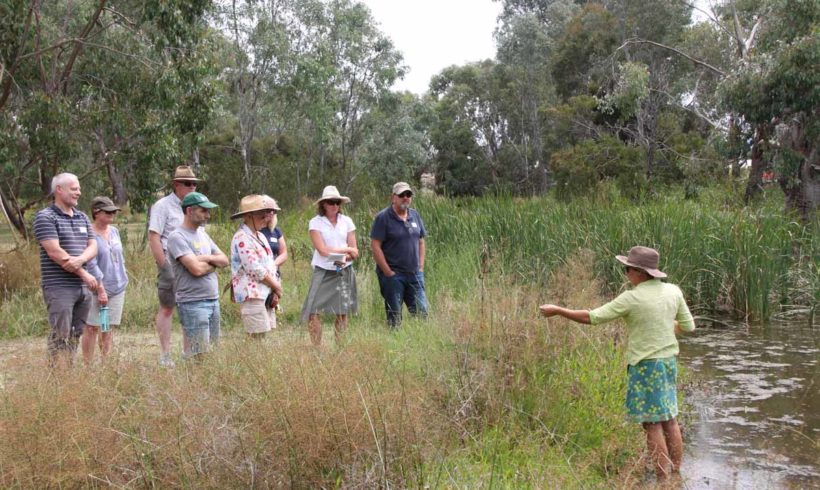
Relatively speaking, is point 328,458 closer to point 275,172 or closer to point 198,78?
point 198,78

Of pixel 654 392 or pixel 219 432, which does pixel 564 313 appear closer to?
pixel 654 392

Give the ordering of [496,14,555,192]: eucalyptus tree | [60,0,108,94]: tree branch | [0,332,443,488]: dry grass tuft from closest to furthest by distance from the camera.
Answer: [0,332,443,488]: dry grass tuft < [60,0,108,94]: tree branch < [496,14,555,192]: eucalyptus tree

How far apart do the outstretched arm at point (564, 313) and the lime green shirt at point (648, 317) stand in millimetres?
41

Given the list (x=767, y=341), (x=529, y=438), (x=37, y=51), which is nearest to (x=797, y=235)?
(x=767, y=341)

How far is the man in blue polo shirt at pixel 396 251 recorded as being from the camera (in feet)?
23.8

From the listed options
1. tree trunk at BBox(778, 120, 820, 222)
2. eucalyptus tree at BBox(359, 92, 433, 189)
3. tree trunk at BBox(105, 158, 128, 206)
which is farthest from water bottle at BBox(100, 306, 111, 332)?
eucalyptus tree at BBox(359, 92, 433, 189)

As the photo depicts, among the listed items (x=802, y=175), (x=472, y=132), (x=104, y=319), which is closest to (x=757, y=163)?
(x=802, y=175)

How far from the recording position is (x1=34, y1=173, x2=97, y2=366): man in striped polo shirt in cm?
553

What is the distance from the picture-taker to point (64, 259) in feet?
18.1

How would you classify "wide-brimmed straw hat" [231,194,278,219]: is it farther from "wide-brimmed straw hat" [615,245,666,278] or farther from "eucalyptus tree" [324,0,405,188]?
"eucalyptus tree" [324,0,405,188]

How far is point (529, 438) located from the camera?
468cm

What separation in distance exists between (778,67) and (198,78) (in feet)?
35.9

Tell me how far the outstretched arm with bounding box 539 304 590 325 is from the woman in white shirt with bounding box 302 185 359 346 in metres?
2.38

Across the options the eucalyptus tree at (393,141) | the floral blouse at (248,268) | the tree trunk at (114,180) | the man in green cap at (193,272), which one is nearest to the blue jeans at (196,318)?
the man in green cap at (193,272)
